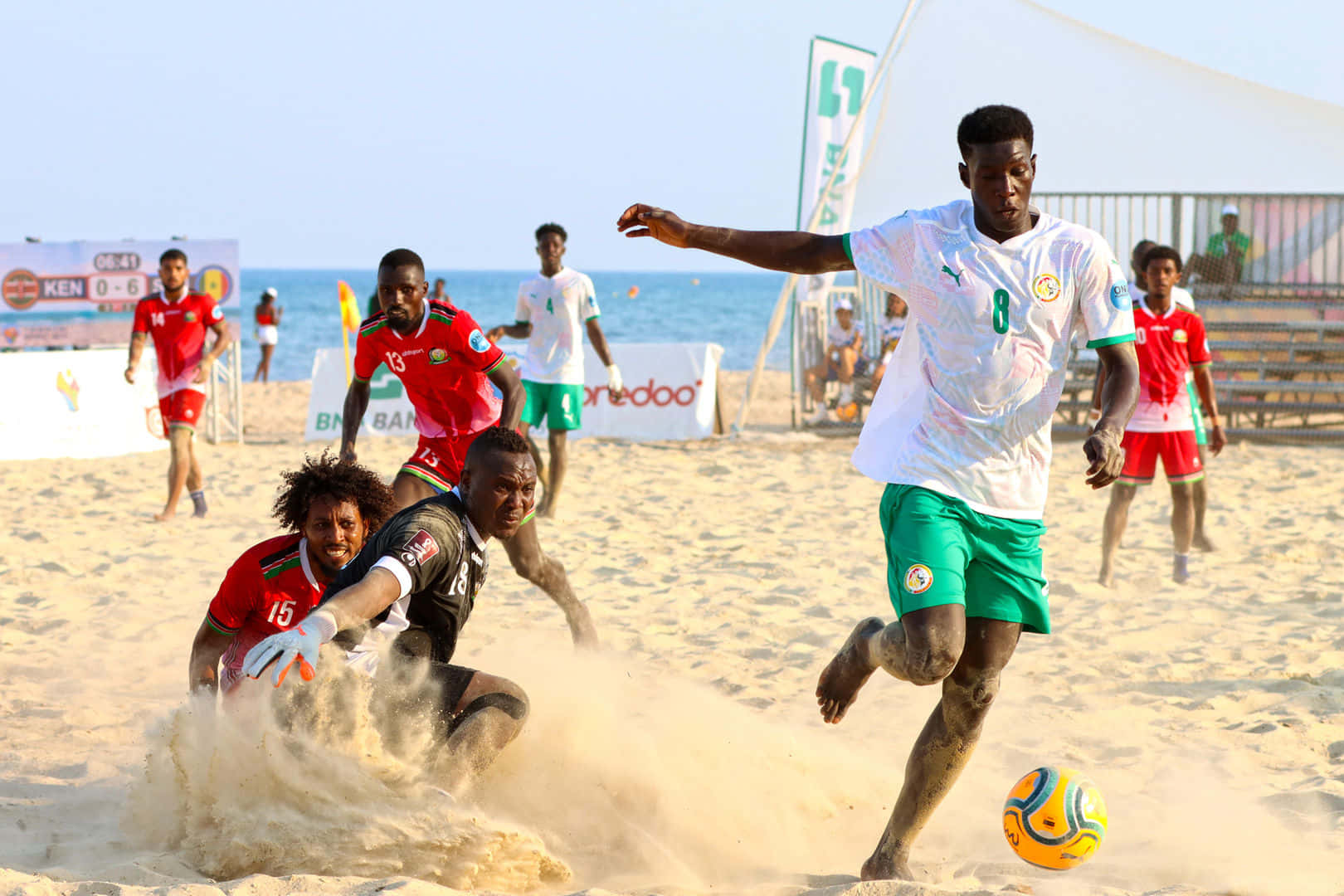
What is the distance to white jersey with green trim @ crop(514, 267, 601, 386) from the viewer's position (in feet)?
29.7

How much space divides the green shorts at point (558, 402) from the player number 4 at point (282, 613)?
5.21 metres

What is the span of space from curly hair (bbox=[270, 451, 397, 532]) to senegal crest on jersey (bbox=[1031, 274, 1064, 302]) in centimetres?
214

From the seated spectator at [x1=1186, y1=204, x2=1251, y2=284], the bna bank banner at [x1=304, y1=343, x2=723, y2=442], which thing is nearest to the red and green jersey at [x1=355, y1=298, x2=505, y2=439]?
the bna bank banner at [x1=304, y1=343, x2=723, y2=442]

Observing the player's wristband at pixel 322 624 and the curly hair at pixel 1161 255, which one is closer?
the player's wristband at pixel 322 624

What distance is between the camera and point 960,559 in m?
3.09

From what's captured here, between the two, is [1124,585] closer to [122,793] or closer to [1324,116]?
[122,793]

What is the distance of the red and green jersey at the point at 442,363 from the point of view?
17.4 feet

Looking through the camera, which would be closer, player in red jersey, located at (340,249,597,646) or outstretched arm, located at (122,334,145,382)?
player in red jersey, located at (340,249,597,646)

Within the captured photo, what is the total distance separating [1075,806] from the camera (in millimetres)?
3156

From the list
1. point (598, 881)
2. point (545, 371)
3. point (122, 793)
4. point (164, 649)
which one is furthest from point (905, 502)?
point (545, 371)

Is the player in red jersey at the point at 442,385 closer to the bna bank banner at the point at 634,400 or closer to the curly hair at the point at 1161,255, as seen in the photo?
the curly hair at the point at 1161,255

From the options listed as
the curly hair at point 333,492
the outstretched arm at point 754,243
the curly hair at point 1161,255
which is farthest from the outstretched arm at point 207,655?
the curly hair at point 1161,255

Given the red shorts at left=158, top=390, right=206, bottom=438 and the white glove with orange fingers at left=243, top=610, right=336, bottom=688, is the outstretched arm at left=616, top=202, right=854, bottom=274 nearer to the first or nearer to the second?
the white glove with orange fingers at left=243, top=610, right=336, bottom=688

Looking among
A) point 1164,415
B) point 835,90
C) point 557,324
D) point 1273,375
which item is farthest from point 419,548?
point 1273,375
